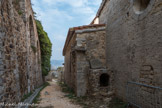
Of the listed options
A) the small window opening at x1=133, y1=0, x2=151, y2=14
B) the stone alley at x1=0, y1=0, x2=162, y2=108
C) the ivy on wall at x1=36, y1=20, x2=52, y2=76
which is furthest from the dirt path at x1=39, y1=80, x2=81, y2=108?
the ivy on wall at x1=36, y1=20, x2=52, y2=76

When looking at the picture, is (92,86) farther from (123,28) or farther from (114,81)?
(123,28)

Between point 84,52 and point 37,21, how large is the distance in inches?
→ 301

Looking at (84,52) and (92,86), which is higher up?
(84,52)

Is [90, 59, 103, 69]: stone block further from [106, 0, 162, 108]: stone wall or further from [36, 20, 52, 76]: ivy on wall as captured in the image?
[36, 20, 52, 76]: ivy on wall

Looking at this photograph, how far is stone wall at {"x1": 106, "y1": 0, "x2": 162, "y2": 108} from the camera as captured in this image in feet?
12.0

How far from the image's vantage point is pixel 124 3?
17.7ft

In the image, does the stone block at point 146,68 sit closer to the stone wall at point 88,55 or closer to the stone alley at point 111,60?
the stone alley at point 111,60

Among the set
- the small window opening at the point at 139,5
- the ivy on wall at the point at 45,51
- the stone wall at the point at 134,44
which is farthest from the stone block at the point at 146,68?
the ivy on wall at the point at 45,51

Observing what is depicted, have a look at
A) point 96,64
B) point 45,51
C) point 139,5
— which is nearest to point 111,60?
point 96,64

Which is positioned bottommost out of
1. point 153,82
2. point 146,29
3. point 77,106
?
point 77,106

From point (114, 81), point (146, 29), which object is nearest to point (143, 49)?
point (146, 29)

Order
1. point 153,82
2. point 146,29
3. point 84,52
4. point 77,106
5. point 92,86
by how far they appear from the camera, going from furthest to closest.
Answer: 1. point 84,52
2. point 92,86
3. point 77,106
4. point 146,29
5. point 153,82

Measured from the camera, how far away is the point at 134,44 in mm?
4645

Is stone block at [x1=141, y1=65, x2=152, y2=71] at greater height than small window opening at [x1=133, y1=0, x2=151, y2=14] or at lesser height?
lesser
